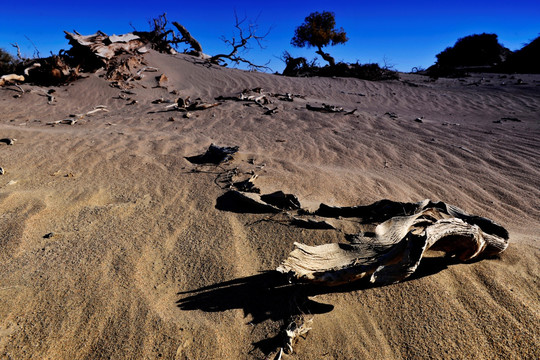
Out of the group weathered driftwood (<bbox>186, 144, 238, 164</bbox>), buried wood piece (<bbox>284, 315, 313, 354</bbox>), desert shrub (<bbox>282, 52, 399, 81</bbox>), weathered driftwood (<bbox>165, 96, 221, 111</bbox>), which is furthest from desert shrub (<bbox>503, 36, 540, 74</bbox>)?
buried wood piece (<bbox>284, 315, 313, 354</bbox>)

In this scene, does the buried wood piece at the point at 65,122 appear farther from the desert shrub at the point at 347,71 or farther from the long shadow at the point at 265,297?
the desert shrub at the point at 347,71

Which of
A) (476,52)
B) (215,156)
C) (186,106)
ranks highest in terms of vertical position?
(476,52)

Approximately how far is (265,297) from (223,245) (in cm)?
56

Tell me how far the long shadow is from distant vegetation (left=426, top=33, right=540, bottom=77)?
2021cm

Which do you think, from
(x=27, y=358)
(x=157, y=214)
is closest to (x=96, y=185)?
(x=157, y=214)

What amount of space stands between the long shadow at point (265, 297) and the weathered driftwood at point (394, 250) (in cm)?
14

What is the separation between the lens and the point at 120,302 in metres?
1.58

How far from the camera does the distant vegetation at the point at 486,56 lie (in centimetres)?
1789

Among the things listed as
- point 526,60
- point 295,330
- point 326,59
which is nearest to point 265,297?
point 295,330

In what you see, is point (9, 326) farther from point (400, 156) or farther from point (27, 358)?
point (400, 156)

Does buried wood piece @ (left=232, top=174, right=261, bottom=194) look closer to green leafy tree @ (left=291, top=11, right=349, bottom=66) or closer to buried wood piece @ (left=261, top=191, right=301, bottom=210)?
buried wood piece @ (left=261, top=191, right=301, bottom=210)

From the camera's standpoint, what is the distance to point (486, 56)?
21531 mm

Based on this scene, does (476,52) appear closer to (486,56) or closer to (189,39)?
(486,56)

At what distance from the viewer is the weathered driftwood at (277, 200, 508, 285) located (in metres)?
1.54
